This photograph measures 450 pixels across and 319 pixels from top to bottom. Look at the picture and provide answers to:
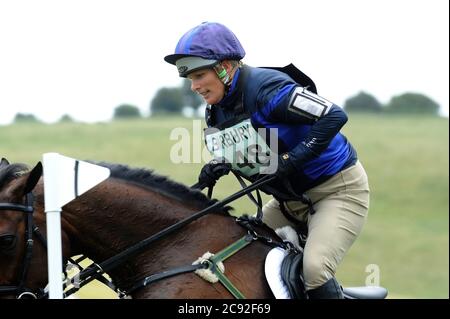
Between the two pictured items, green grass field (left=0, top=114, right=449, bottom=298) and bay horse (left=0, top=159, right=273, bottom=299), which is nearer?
bay horse (left=0, top=159, right=273, bottom=299)

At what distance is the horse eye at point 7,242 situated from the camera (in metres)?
4.67

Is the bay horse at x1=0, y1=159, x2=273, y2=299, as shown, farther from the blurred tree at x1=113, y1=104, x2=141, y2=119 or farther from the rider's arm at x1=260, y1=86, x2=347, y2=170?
the blurred tree at x1=113, y1=104, x2=141, y2=119

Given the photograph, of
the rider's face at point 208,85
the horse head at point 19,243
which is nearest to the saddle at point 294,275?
the rider's face at point 208,85

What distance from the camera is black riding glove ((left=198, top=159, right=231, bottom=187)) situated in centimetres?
570

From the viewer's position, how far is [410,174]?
35.9m

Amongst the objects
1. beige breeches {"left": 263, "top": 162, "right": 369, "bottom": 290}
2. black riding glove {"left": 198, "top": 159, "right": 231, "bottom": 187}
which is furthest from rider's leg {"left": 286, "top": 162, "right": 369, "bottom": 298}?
black riding glove {"left": 198, "top": 159, "right": 231, "bottom": 187}

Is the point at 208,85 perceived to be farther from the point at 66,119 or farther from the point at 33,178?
the point at 66,119

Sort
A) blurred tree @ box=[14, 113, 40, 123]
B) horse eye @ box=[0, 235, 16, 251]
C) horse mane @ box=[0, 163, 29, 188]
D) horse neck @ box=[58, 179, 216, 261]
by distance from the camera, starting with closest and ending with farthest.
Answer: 1. horse eye @ box=[0, 235, 16, 251]
2. horse mane @ box=[0, 163, 29, 188]
3. horse neck @ box=[58, 179, 216, 261]
4. blurred tree @ box=[14, 113, 40, 123]

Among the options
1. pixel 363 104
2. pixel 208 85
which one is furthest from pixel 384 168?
pixel 208 85

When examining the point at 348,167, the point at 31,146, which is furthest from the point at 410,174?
the point at 348,167

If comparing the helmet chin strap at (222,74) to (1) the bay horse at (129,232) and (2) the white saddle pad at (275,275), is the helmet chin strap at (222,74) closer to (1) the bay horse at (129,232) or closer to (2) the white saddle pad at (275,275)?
(1) the bay horse at (129,232)

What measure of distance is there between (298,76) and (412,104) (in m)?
43.1

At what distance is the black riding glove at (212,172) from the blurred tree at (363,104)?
41.9m

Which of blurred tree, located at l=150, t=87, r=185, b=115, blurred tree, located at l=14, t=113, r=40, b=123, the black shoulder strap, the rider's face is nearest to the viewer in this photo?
the rider's face
